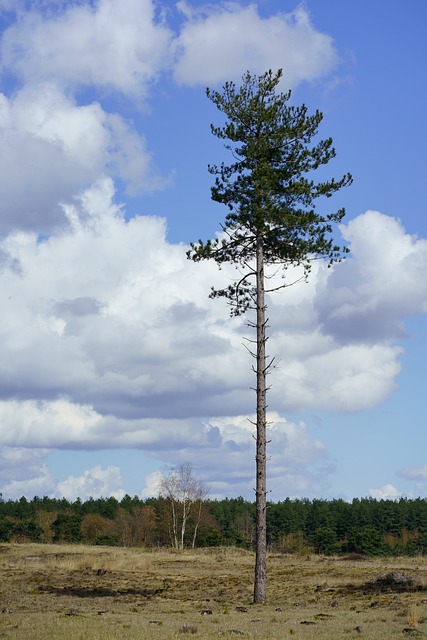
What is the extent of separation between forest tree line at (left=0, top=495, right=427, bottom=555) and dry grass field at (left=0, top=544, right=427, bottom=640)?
2050 inches

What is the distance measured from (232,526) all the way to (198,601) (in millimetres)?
110931

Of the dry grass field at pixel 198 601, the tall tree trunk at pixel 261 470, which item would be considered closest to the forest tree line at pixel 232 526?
the dry grass field at pixel 198 601

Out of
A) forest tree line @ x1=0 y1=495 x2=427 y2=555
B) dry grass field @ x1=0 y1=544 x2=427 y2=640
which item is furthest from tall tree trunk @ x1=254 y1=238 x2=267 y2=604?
forest tree line @ x1=0 y1=495 x2=427 y2=555

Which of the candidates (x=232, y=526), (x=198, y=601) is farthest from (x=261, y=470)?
(x=232, y=526)

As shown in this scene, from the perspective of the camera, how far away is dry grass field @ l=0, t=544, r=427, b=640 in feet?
61.9

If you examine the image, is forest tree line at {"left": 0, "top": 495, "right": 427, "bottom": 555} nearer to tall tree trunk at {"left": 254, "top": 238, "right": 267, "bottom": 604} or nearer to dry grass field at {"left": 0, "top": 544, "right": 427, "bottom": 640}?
dry grass field at {"left": 0, "top": 544, "right": 427, "bottom": 640}

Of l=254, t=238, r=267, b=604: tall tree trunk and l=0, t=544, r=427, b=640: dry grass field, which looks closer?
l=0, t=544, r=427, b=640: dry grass field

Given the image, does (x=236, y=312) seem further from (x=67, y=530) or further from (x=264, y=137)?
(x=67, y=530)

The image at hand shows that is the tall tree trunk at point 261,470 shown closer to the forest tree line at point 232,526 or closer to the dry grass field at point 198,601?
the dry grass field at point 198,601

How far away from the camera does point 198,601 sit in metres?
27.7

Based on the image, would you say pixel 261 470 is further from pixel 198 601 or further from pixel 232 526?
pixel 232 526

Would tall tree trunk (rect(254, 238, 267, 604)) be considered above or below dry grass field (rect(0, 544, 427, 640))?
above

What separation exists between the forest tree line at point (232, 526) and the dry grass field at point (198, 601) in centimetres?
5208

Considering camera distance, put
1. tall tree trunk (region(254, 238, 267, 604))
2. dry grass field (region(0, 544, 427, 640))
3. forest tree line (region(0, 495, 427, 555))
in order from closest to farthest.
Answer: dry grass field (region(0, 544, 427, 640))
tall tree trunk (region(254, 238, 267, 604))
forest tree line (region(0, 495, 427, 555))
